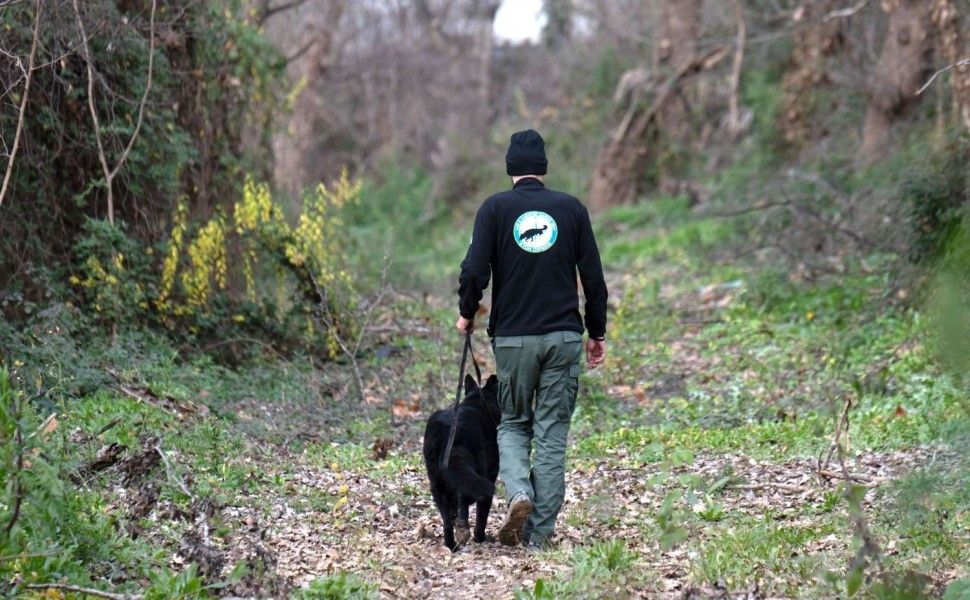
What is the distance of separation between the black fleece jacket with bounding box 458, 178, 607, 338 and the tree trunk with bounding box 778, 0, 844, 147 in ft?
48.0

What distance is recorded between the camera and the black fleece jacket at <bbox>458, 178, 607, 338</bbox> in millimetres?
6434

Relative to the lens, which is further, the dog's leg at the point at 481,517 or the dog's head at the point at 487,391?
the dog's head at the point at 487,391

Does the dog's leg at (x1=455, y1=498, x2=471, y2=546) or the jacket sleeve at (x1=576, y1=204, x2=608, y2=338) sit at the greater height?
the jacket sleeve at (x1=576, y1=204, x2=608, y2=338)

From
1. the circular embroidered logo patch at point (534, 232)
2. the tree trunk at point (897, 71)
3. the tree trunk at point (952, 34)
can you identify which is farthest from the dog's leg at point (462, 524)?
the tree trunk at point (897, 71)

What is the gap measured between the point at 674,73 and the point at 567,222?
1741cm

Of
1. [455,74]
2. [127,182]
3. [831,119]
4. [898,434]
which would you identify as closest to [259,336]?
[127,182]

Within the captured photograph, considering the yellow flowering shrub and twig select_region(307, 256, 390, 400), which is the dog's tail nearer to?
twig select_region(307, 256, 390, 400)

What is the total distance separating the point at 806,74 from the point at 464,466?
1595 centimetres

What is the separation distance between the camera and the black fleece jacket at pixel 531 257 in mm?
6434

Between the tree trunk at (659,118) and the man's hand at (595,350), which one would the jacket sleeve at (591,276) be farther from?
the tree trunk at (659,118)

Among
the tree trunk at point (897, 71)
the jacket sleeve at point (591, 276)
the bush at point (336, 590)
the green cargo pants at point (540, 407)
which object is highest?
the tree trunk at point (897, 71)

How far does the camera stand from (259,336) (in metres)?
11.4

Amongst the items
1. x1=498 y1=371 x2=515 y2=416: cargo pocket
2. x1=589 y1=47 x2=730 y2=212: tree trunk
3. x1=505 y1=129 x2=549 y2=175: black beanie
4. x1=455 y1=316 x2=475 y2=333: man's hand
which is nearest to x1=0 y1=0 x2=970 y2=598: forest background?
x1=498 y1=371 x2=515 y2=416: cargo pocket

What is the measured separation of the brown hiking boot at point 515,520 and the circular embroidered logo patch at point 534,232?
136 centimetres
